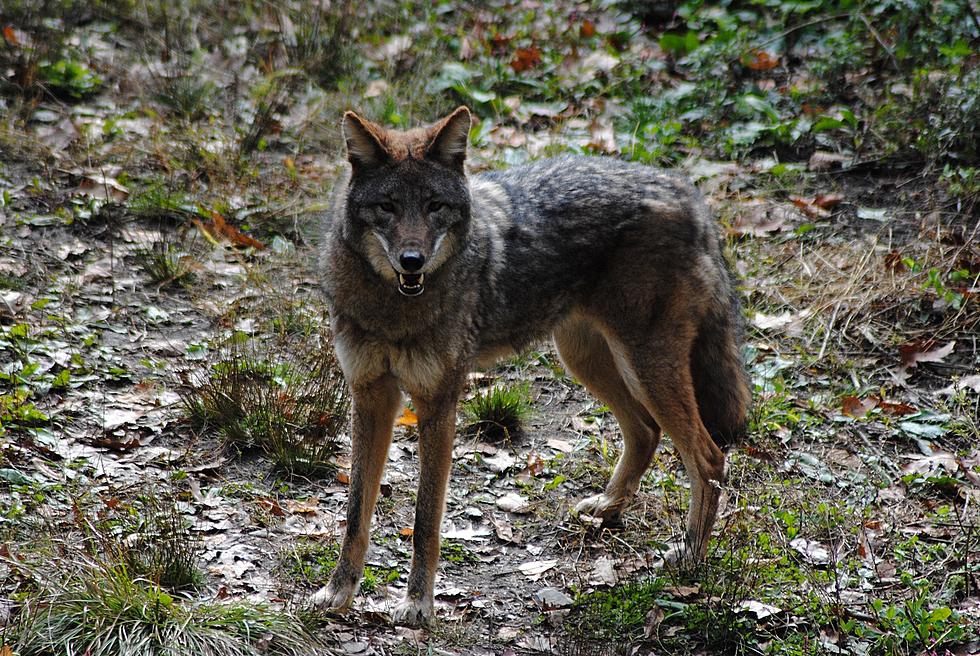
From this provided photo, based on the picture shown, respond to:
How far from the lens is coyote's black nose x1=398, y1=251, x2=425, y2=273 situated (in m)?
4.39

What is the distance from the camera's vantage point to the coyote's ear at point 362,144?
456 cm

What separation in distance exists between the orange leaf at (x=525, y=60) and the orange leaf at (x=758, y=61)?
89.0 inches

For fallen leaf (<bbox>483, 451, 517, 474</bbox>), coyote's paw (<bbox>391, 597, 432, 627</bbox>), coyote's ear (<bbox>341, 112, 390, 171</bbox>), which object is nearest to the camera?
coyote's ear (<bbox>341, 112, 390, 171</bbox>)

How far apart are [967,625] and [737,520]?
4.28 feet

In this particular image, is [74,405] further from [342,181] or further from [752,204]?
[752,204]

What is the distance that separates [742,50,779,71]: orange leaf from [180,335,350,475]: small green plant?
20.5ft

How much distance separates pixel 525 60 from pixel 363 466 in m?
6.84

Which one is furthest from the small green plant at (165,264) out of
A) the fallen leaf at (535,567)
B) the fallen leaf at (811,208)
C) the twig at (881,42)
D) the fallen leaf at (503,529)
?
the twig at (881,42)

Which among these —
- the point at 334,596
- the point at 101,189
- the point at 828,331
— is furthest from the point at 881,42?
the point at 334,596

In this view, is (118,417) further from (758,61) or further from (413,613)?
(758,61)

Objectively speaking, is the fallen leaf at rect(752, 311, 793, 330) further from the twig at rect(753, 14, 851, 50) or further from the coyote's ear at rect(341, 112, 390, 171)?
the twig at rect(753, 14, 851, 50)

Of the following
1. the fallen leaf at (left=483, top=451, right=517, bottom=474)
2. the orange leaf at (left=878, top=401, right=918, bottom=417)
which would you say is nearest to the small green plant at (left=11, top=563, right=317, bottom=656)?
the fallen leaf at (left=483, top=451, right=517, bottom=474)

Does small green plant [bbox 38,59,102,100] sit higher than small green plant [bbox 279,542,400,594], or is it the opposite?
small green plant [bbox 38,59,102,100]

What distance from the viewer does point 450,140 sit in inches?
187
